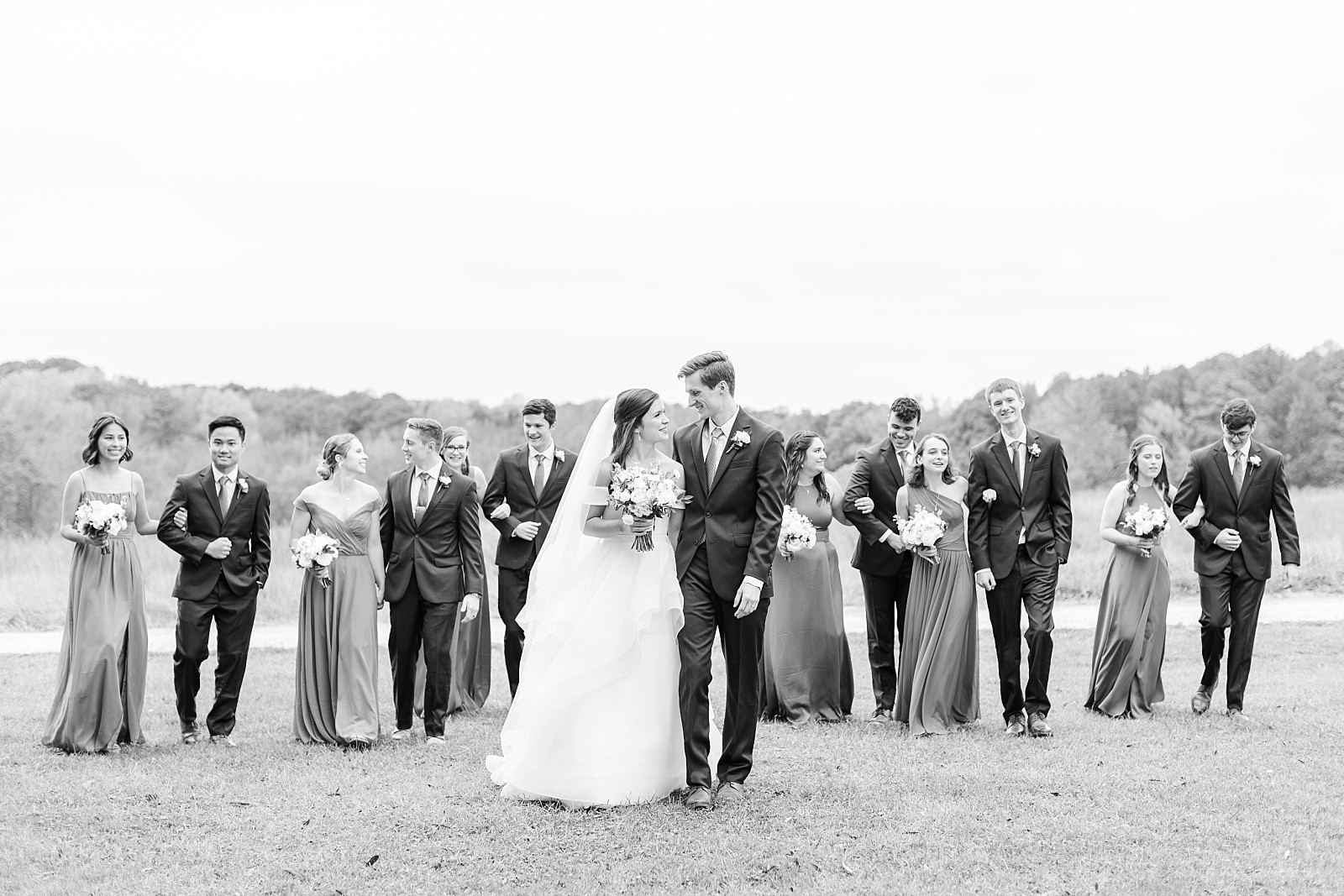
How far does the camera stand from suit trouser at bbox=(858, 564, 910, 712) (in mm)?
Result: 10398

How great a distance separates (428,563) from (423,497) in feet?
1.84

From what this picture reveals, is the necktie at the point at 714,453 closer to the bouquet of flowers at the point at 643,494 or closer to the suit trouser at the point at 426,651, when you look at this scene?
the bouquet of flowers at the point at 643,494

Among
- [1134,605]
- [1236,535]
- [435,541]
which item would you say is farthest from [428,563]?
[1236,535]

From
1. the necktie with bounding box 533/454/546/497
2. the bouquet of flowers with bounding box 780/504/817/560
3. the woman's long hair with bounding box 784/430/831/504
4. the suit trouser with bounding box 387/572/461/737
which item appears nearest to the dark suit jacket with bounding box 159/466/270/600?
the suit trouser with bounding box 387/572/461/737

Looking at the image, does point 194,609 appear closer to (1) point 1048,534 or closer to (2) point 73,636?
(2) point 73,636

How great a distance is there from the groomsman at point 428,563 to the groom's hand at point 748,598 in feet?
→ 9.97

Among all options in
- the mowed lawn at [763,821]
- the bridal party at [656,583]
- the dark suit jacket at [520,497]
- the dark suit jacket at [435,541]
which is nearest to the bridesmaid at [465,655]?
the bridal party at [656,583]

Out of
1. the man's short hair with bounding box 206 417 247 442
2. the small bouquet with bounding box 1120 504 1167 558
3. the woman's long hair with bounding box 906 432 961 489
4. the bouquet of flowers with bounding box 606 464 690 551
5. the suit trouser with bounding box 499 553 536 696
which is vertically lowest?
the suit trouser with bounding box 499 553 536 696

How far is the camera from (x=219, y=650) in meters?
9.66

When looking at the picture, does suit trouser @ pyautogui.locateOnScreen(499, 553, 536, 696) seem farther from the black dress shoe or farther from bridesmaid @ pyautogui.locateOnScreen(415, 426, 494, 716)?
the black dress shoe

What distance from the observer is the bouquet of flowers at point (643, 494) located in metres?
6.91

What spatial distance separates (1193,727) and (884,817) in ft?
13.1

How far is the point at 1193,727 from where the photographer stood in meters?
9.45

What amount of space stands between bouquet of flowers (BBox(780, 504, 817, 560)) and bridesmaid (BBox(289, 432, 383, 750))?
341 cm
